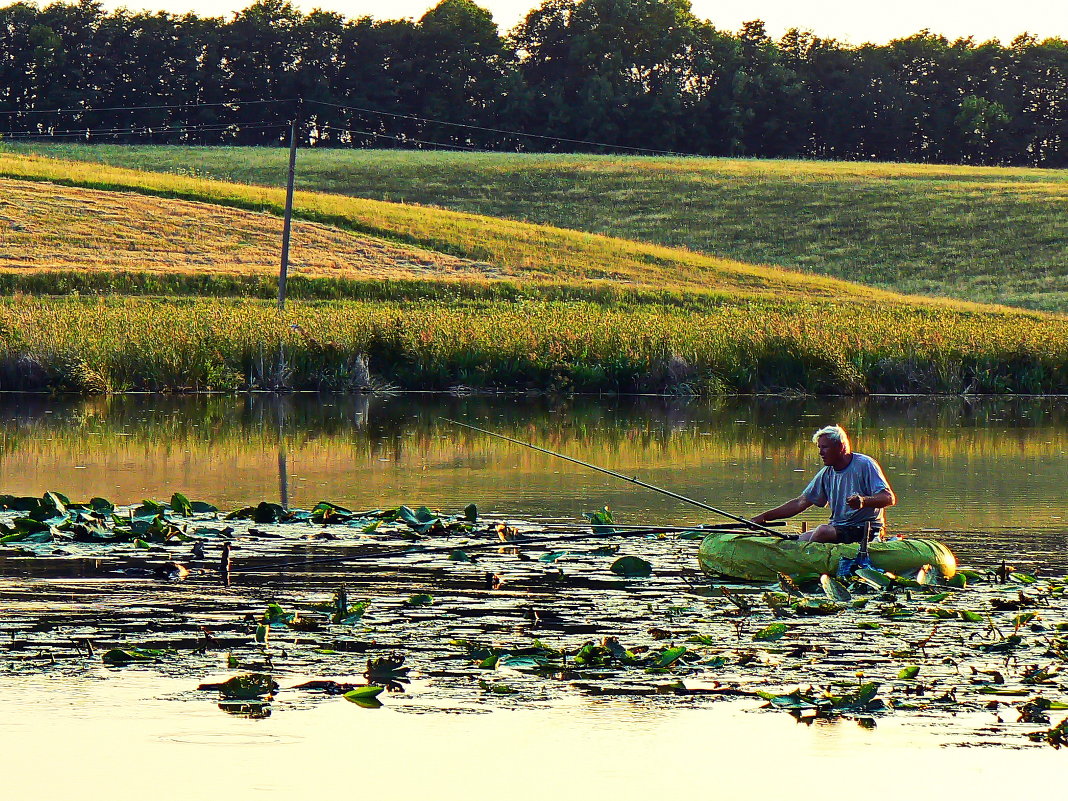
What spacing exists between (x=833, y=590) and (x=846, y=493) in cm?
111

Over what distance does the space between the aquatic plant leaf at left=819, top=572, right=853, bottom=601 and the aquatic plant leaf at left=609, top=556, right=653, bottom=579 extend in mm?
1471

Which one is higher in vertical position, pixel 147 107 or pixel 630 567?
pixel 147 107

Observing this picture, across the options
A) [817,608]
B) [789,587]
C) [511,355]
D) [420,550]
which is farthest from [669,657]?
[511,355]

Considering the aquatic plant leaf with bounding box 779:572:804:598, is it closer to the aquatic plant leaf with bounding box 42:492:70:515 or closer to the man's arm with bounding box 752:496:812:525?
the man's arm with bounding box 752:496:812:525

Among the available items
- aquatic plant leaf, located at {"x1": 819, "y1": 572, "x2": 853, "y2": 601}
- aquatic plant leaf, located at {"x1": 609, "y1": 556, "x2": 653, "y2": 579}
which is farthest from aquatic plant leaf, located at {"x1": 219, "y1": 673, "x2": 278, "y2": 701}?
aquatic plant leaf, located at {"x1": 819, "y1": 572, "x2": 853, "y2": 601}

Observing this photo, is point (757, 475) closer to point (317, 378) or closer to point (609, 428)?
point (609, 428)

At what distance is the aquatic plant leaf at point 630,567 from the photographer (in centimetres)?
1259

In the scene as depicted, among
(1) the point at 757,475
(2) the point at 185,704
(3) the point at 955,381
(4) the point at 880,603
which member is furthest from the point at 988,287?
(2) the point at 185,704

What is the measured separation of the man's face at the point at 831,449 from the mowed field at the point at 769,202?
4172 centimetres

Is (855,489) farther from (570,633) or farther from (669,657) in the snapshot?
(669,657)

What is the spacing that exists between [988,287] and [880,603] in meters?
47.5

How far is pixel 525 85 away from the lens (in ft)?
334

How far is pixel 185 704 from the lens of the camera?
8.85 metres

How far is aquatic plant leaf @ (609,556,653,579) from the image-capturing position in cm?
1259
